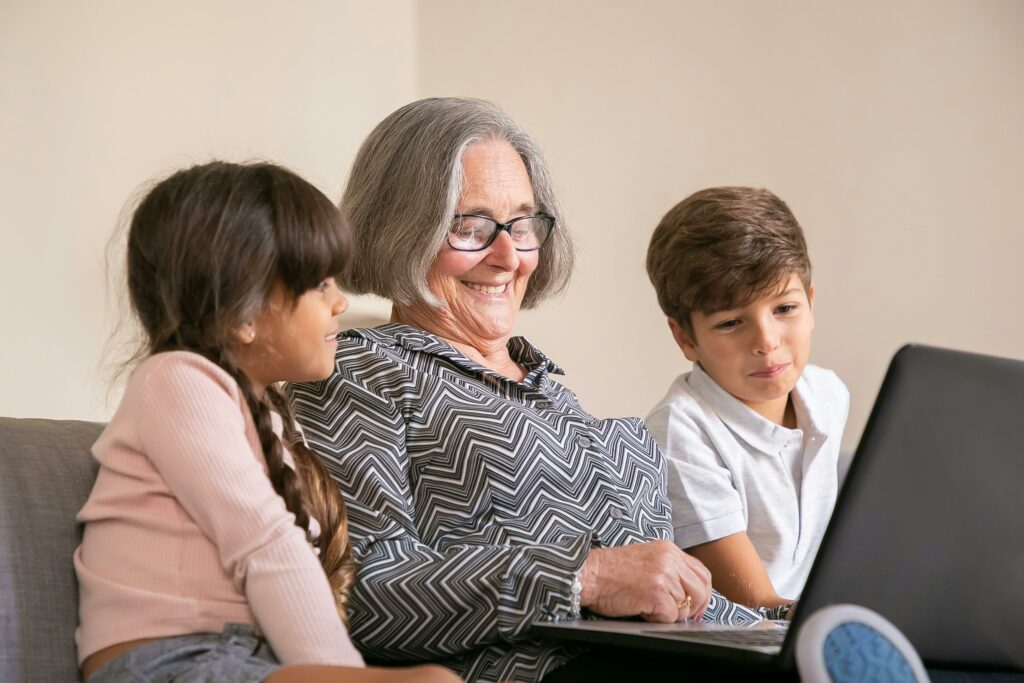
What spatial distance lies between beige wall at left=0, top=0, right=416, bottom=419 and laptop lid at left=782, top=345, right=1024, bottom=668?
1.34 meters

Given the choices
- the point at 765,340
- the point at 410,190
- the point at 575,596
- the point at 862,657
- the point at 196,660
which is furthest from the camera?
the point at 765,340

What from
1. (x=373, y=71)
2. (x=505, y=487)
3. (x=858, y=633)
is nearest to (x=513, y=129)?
(x=505, y=487)

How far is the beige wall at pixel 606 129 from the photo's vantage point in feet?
7.02

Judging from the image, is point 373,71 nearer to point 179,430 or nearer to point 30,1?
point 30,1

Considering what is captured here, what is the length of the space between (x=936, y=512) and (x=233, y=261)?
715 millimetres

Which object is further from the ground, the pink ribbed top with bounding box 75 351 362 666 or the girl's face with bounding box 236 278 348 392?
the girl's face with bounding box 236 278 348 392

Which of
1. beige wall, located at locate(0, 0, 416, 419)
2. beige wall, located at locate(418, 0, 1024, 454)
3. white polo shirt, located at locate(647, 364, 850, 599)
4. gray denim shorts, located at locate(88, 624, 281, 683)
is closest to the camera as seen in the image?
gray denim shorts, located at locate(88, 624, 281, 683)

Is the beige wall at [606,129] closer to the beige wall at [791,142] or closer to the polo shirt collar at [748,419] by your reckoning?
the beige wall at [791,142]

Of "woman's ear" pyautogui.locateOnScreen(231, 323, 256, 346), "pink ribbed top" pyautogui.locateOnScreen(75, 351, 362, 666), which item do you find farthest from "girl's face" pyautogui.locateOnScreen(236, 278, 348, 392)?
"pink ribbed top" pyautogui.locateOnScreen(75, 351, 362, 666)

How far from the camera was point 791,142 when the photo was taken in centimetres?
279

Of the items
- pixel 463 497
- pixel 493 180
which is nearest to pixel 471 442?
pixel 463 497

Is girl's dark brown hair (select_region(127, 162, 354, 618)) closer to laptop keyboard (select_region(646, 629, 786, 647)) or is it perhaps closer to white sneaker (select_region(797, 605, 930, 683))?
laptop keyboard (select_region(646, 629, 786, 647))

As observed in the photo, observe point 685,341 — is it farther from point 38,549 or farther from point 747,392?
point 38,549

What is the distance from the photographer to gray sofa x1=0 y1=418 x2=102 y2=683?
111cm
